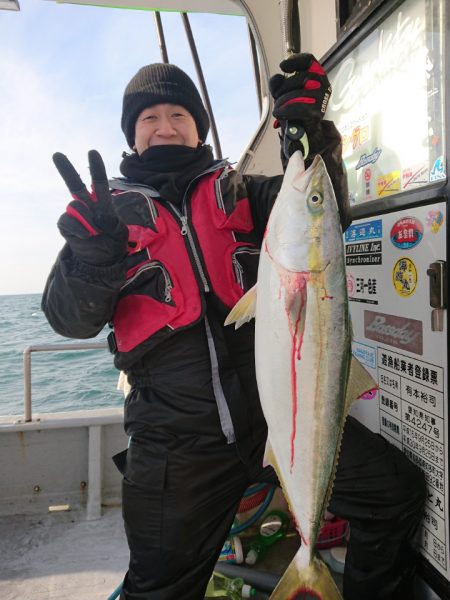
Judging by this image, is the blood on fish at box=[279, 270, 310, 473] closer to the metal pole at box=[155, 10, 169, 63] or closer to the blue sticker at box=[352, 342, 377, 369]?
the blue sticker at box=[352, 342, 377, 369]

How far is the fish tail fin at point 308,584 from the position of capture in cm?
167

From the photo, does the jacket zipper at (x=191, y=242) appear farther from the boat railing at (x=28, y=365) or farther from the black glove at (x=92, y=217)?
the boat railing at (x=28, y=365)

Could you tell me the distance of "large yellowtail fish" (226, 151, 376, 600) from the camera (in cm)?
159

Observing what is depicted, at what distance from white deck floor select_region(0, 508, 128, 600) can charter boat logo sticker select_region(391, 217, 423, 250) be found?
118 inches

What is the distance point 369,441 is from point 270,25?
4.04 m

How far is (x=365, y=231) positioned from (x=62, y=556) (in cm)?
332

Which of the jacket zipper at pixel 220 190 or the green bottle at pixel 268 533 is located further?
the green bottle at pixel 268 533

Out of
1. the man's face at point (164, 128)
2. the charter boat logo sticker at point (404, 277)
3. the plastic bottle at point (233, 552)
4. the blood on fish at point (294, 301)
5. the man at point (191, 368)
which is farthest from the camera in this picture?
the plastic bottle at point (233, 552)

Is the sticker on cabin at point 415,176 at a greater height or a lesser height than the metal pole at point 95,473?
greater

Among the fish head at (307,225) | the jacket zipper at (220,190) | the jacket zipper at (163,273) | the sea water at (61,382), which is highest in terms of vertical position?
the jacket zipper at (220,190)

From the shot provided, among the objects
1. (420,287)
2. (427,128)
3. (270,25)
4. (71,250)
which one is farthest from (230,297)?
(270,25)

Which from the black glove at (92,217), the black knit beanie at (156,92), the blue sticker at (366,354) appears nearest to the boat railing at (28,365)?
the black knit beanie at (156,92)

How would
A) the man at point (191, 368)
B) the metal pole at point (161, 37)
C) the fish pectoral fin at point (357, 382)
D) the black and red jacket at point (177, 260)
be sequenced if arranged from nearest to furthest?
the fish pectoral fin at point (357, 382) → the man at point (191, 368) → the black and red jacket at point (177, 260) → the metal pole at point (161, 37)

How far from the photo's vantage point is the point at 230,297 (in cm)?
217
